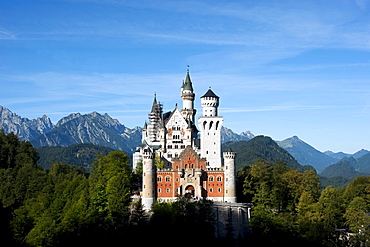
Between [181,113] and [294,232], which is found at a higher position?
[181,113]

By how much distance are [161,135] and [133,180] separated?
14.2 metres

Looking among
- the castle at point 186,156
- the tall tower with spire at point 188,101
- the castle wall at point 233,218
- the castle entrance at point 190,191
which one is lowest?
the castle wall at point 233,218

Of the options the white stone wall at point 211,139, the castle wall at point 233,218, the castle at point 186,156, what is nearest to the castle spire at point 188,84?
the castle at point 186,156

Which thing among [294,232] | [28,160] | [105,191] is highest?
[28,160]

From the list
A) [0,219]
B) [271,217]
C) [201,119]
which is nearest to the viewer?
[271,217]

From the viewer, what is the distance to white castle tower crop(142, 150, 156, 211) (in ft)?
290

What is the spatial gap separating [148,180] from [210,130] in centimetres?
1906

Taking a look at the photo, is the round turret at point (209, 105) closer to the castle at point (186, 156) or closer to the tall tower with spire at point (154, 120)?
the castle at point (186, 156)

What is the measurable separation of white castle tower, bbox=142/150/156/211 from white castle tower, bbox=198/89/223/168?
14.5 metres

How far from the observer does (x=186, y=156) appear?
92688 mm

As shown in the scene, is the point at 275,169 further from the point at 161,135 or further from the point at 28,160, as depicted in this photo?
the point at 28,160

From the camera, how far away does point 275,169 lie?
102 metres

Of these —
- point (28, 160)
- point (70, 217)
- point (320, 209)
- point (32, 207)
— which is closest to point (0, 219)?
point (32, 207)

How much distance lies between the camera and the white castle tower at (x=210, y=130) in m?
101
